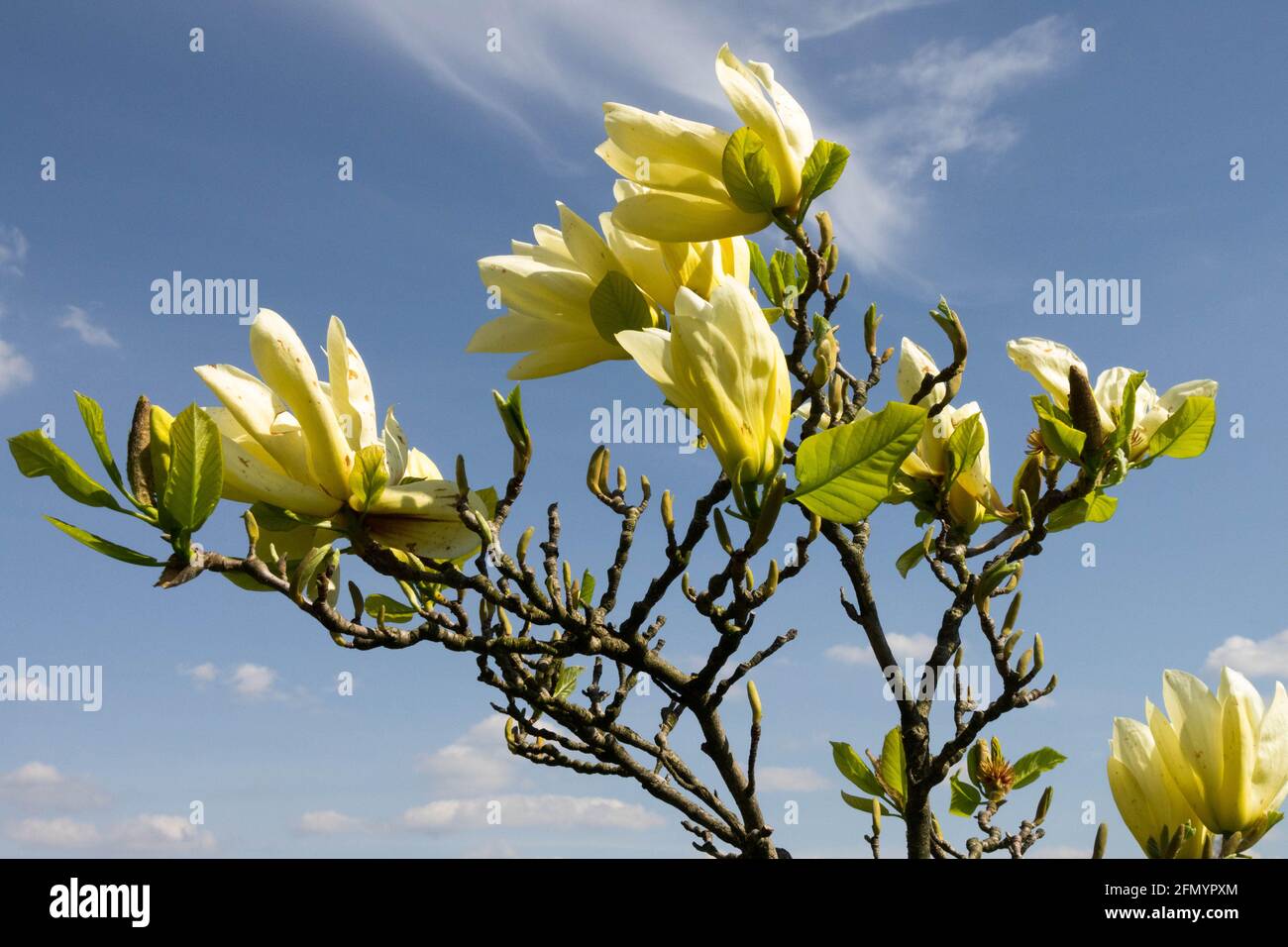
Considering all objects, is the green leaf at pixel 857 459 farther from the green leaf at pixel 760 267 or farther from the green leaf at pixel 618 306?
the green leaf at pixel 760 267

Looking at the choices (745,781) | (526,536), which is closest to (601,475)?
(526,536)

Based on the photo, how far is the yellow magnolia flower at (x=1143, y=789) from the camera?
151 cm

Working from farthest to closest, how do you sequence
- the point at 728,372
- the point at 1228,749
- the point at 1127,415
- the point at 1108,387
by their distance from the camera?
the point at 1108,387, the point at 1127,415, the point at 1228,749, the point at 728,372

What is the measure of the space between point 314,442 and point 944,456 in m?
0.94

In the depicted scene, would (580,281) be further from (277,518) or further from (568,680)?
(568,680)

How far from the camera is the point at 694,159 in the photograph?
1.36 metres

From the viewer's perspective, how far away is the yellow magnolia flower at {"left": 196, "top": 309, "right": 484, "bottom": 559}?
1.24 m

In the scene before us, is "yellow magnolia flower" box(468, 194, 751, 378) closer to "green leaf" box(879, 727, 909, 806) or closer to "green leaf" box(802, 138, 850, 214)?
"green leaf" box(802, 138, 850, 214)

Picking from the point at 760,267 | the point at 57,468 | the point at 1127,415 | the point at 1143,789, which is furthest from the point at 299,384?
the point at 1143,789

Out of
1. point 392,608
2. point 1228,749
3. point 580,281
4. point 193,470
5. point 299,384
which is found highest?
point 580,281

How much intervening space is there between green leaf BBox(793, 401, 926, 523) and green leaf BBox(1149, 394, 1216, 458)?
706 mm

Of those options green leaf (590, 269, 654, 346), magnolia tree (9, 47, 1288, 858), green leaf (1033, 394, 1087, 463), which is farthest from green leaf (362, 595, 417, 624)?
green leaf (1033, 394, 1087, 463)

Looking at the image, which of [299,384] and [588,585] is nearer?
[299,384]
